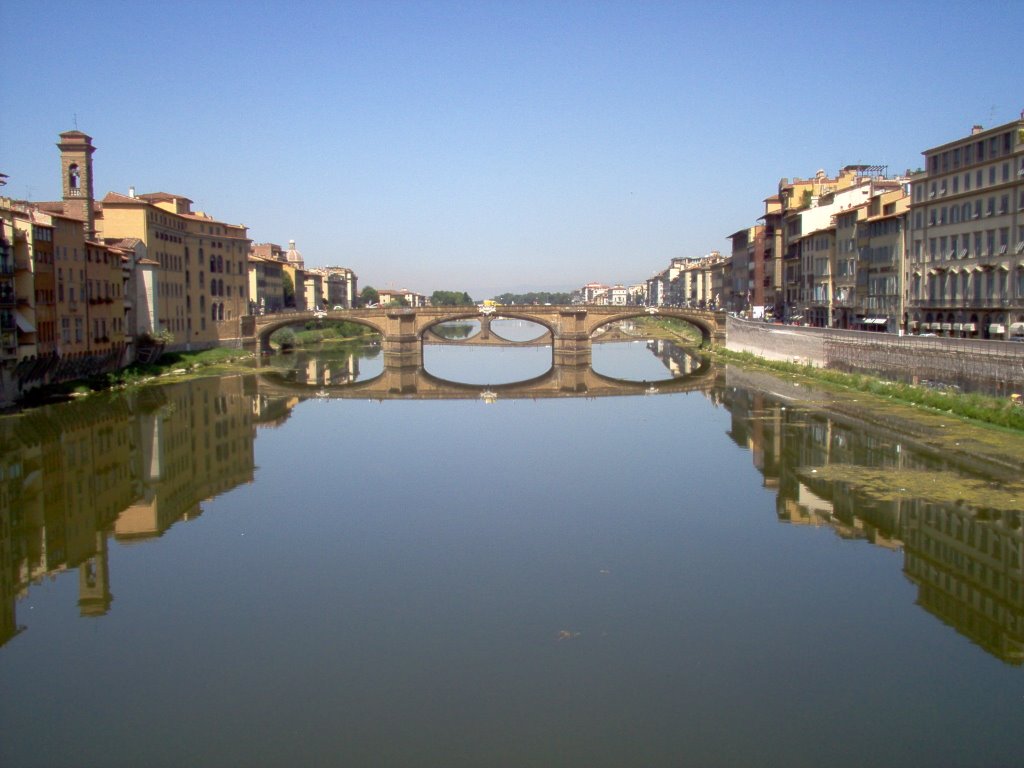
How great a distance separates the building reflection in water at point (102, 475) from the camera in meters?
15.6

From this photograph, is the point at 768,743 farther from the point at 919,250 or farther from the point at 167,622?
the point at 919,250

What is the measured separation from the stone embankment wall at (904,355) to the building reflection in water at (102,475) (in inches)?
812

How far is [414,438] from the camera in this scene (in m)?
28.7

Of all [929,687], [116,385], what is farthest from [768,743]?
[116,385]

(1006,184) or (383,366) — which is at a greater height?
(1006,184)

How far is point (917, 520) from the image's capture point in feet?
56.1

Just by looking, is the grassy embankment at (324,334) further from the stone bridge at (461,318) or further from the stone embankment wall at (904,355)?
the stone embankment wall at (904,355)

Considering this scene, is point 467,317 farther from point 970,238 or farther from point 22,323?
point 22,323

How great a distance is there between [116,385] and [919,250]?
32877 mm

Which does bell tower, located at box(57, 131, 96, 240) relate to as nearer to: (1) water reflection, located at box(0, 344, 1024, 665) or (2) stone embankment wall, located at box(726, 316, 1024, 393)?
(1) water reflection, located at box(0, 344, 1024, 665)

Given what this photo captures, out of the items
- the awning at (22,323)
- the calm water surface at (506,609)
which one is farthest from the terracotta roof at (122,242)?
the calm water surface at (506,609)

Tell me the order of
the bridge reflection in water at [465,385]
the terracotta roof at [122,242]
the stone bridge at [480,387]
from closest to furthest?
1. the stone bridge at [480,387]
2. the bridge reflection in water at [465,385]
3. the terracotta roof at [122,242]

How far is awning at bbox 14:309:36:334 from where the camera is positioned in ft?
102

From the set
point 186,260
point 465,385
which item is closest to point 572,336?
point 465,385
